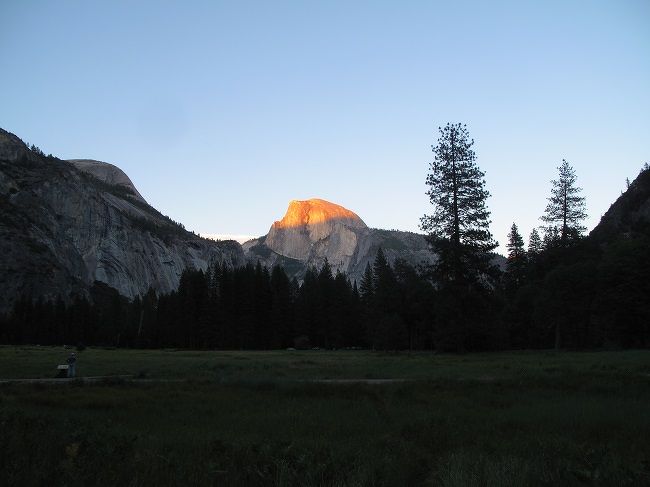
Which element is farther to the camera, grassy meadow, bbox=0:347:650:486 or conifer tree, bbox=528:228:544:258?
conifer tree, bbox=528:228:544:258

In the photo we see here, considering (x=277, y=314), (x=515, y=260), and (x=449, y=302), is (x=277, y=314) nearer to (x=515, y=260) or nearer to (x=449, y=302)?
(x=515, y=260)

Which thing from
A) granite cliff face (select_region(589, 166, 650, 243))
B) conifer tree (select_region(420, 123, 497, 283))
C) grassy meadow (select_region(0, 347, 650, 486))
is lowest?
grassy meadow (select_region(0, 347, 650, 486))

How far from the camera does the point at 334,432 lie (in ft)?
34.2

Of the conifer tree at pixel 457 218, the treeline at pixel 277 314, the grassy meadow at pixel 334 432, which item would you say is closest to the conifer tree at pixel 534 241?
the treeline at pixel 277 314

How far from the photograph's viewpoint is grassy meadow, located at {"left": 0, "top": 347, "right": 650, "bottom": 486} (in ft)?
21.7

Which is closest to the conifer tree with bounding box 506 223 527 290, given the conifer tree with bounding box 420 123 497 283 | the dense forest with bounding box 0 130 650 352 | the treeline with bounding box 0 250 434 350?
the dense forest with bounding box 0 130 650 352

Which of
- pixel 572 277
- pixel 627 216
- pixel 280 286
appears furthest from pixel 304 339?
pixel 627 216

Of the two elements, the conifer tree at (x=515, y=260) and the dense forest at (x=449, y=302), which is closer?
the dense forest at (x=449, y=302)

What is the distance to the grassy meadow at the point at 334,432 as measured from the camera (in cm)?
661

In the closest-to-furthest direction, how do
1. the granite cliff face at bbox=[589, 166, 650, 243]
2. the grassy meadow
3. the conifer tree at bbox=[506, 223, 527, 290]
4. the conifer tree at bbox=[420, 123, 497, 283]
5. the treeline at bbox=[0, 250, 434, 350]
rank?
1. the grassy meadow
2. the conifer tree at bbox=[420, 123, 497, 283]
3. the treeline at bbox=[0, 250, 434, 350]
4. the conifer tree at bbox=[506, 223, 527, 290]
5. the granite cliff face at bbox=[589, 166, 650, 243]

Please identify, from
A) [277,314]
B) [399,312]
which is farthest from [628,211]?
[277,314]

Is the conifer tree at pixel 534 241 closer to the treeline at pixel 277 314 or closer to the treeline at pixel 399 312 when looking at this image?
the treeline at pixel 399 312

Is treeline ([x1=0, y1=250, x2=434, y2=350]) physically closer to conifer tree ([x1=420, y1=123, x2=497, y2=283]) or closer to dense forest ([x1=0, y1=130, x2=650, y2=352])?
dense forest ([x1=0, y1=130, x2=650, y2=352])

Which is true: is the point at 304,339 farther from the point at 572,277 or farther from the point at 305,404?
the point at 305,404
